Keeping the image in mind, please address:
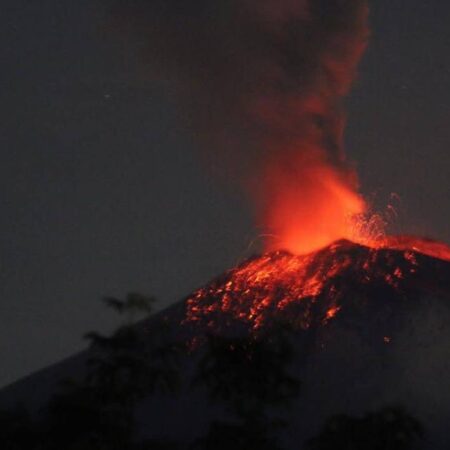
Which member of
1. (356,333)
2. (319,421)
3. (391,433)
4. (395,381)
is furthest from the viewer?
(356,333)

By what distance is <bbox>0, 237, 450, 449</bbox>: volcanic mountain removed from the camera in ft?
146

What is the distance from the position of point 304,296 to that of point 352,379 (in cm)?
975

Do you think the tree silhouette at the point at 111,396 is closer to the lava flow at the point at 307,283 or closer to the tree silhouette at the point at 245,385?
the tree silhouette at the point at 245,385

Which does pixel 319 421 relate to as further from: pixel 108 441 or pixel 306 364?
pixel 108 441

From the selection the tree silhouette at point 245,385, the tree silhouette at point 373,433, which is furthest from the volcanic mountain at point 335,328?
the tree silhouette at point 245,385

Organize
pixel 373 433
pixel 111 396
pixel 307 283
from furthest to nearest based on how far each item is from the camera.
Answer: pixel 307 283
pixel 373 433
pixel 111 396

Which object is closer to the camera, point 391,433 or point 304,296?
point 391,433

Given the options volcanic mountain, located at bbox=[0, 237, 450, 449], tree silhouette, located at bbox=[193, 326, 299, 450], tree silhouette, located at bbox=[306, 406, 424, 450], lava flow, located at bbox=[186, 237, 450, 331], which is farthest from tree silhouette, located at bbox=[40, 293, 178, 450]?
lava flow, located at bbox=[186, 237, 450, 331]

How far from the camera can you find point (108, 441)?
2028 cm

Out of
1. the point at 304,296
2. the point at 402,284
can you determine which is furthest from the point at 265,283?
the point at 402,284

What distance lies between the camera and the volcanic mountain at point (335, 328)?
4438 cm

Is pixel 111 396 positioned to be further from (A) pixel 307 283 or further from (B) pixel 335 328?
(A) pixel 307 283

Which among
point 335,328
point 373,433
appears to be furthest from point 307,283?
point 373,433

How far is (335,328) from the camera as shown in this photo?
50531 mm
